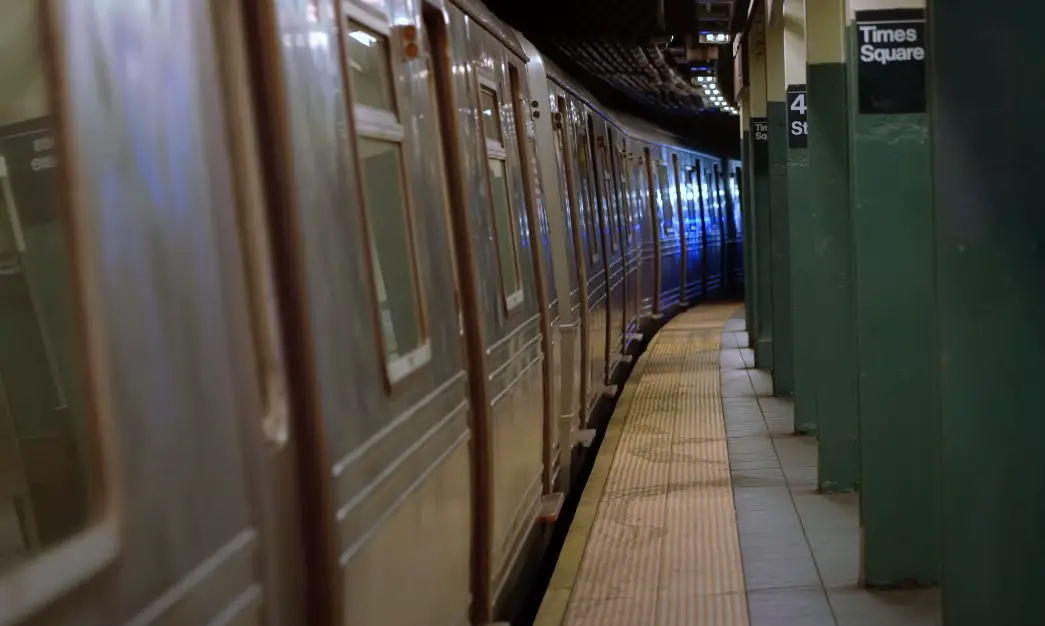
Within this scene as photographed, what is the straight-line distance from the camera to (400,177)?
3307mm

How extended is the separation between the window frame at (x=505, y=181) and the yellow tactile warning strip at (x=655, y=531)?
4.65 feet

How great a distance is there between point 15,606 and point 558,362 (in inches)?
216

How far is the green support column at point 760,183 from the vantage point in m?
11.9

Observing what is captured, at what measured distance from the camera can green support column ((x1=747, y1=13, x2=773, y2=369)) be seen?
39.0 ft

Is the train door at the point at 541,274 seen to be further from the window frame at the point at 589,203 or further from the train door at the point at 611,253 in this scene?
the train door at the point at 611,253

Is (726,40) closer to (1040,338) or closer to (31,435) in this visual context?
(1040,338)

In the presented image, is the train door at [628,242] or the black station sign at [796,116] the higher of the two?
the black station sign at [796,116]

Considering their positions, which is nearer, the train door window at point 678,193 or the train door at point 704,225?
the train door window at point 678,193

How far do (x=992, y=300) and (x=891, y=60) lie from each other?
2216 millimetres

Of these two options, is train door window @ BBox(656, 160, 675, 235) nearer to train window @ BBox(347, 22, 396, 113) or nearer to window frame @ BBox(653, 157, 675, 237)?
window frame @ BBox(653, 157, 675, 237)

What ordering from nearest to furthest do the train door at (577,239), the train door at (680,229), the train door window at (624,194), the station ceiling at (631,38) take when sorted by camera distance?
the train door at (577,239) → the station ceiling at (631,38) → the train door window at (624,194) → the train door at (680,229)

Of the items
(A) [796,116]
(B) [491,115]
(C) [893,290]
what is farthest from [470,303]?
(A) [796,116]

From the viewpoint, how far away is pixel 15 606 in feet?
4.35

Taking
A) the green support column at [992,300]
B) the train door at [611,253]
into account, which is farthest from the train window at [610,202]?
the green support column at [992,300]
